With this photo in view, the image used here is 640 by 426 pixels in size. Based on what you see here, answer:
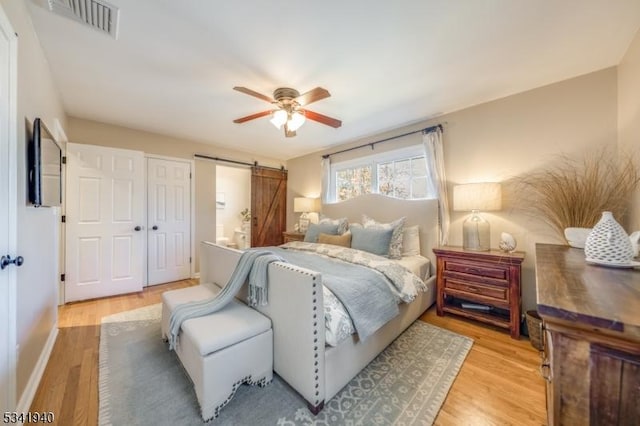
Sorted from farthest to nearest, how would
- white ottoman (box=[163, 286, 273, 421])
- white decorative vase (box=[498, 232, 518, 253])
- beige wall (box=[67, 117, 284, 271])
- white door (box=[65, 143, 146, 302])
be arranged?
beige wall (box=[67, 117, 284, 271])
white door (box=[65, 143, 146, 302])
white decorative vase (box=[498, 232, 518, 253])
white ottoman (box=[163, 286, 273, 421])

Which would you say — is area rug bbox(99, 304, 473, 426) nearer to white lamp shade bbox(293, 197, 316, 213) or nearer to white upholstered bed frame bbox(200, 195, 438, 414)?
white upholstered bed frame bbox(200, 195, 438, 414)

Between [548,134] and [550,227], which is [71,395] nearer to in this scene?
[550,227]

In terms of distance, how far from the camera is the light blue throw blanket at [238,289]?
5.39 feet

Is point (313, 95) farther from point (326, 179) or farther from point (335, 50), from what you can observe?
point (326, 179)

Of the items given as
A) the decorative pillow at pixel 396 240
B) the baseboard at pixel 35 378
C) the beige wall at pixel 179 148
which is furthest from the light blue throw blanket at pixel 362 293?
the beige wall at pixel 179 148

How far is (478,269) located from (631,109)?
1.67 metres

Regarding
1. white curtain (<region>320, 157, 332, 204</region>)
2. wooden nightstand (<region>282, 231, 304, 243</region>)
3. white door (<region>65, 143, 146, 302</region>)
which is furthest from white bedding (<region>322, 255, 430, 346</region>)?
white door (<region>65, 143, 146, 302</region>)

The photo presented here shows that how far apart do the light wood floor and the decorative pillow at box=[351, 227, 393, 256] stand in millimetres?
955

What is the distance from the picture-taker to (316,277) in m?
1.40

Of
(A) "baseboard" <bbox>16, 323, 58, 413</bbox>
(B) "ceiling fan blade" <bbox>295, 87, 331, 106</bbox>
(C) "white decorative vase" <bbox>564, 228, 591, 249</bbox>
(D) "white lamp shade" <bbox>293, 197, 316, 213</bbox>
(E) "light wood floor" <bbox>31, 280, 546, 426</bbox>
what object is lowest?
(E) "light wood floor" <bbox>31, 280, 546, 426</bbox>

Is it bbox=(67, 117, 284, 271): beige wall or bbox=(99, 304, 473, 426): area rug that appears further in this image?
bbox=(67, 117, 284, 271): beige wall

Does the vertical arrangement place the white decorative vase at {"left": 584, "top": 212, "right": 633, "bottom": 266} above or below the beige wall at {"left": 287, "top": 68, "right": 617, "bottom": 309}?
below

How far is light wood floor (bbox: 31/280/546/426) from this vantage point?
1.40m

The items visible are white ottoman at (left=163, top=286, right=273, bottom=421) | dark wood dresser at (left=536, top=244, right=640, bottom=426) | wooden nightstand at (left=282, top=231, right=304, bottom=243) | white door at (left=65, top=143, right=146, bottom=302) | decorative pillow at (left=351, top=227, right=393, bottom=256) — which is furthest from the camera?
wooden nightstand at (left=282, top=231, right=304, bottom=243)
